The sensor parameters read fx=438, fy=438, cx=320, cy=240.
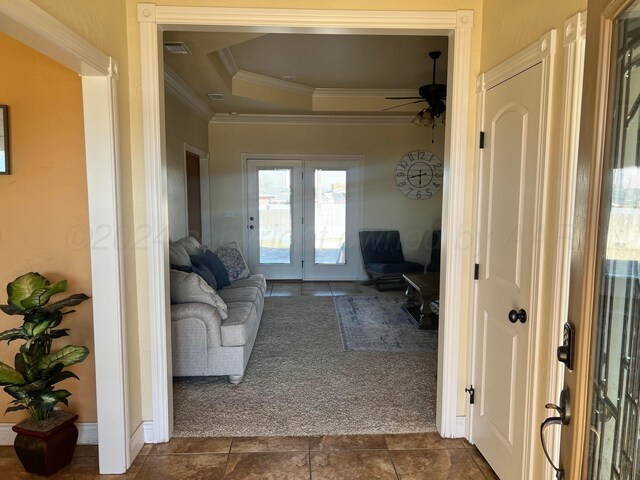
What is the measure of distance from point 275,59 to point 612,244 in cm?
453

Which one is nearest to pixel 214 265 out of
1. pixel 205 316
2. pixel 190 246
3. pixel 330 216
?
pixel 190 246

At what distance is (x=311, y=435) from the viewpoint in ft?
8.58

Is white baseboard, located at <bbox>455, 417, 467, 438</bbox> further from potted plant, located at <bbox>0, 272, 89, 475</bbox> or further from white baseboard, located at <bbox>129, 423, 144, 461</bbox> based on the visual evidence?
potted plant, located at <bbox>0, 272, 89, 475</bbox>

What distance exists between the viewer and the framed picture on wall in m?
2.29

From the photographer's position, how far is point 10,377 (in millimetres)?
2088

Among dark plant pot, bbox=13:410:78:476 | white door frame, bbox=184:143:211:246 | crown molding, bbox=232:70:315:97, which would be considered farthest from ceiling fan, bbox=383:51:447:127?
dark plant pot, bbox=13:410:78:476

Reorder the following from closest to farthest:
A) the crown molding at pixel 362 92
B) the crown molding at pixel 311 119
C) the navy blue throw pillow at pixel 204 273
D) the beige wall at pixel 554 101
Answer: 1. the beige wall at pixel 554 101
2. the navy blue throw pillow at pixel 204 273
3. the crown molding at pixel 362 92
4. the crown molding at pixel 311 119

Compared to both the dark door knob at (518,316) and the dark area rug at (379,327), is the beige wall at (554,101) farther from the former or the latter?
the dark area rug at (379,327)

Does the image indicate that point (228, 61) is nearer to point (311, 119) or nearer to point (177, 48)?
point (177, 48)

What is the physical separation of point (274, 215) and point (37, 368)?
16.8 feet

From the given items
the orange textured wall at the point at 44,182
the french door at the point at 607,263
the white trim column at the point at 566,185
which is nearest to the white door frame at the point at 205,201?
the orange textured wall at the point at 44,182

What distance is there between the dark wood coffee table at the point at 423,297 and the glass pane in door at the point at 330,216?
2030 millimetres

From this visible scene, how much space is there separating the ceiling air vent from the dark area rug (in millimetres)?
2916

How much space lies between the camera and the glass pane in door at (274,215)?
23.1 ft
